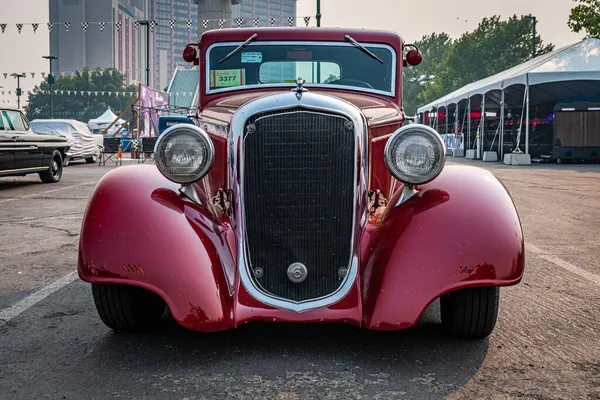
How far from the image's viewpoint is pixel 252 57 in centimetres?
538

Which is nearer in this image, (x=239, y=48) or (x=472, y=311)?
(x=472, y=311)

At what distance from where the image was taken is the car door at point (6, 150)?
14008 millimetres

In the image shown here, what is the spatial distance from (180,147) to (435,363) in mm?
1771

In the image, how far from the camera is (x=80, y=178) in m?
18.6

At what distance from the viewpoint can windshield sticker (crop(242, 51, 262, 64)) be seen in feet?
→ 17.6

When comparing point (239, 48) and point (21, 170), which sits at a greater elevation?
point (239, 48)

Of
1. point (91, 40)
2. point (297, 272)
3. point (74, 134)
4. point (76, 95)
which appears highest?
point (91, 40)

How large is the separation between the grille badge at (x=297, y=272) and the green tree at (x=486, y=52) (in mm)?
67091

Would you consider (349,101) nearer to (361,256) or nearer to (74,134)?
(361,256)

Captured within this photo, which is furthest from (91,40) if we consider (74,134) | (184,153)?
(184,153)

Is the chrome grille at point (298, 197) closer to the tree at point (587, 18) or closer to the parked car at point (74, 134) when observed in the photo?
the parked car at point (74, 134)

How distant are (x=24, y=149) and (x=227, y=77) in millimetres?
10861

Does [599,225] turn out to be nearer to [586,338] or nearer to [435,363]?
[586,338]

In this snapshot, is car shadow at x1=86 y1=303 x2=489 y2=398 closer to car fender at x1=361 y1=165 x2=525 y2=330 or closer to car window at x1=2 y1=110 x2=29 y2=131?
car fender at x1=361 y1=165 x2=525 y2=330
